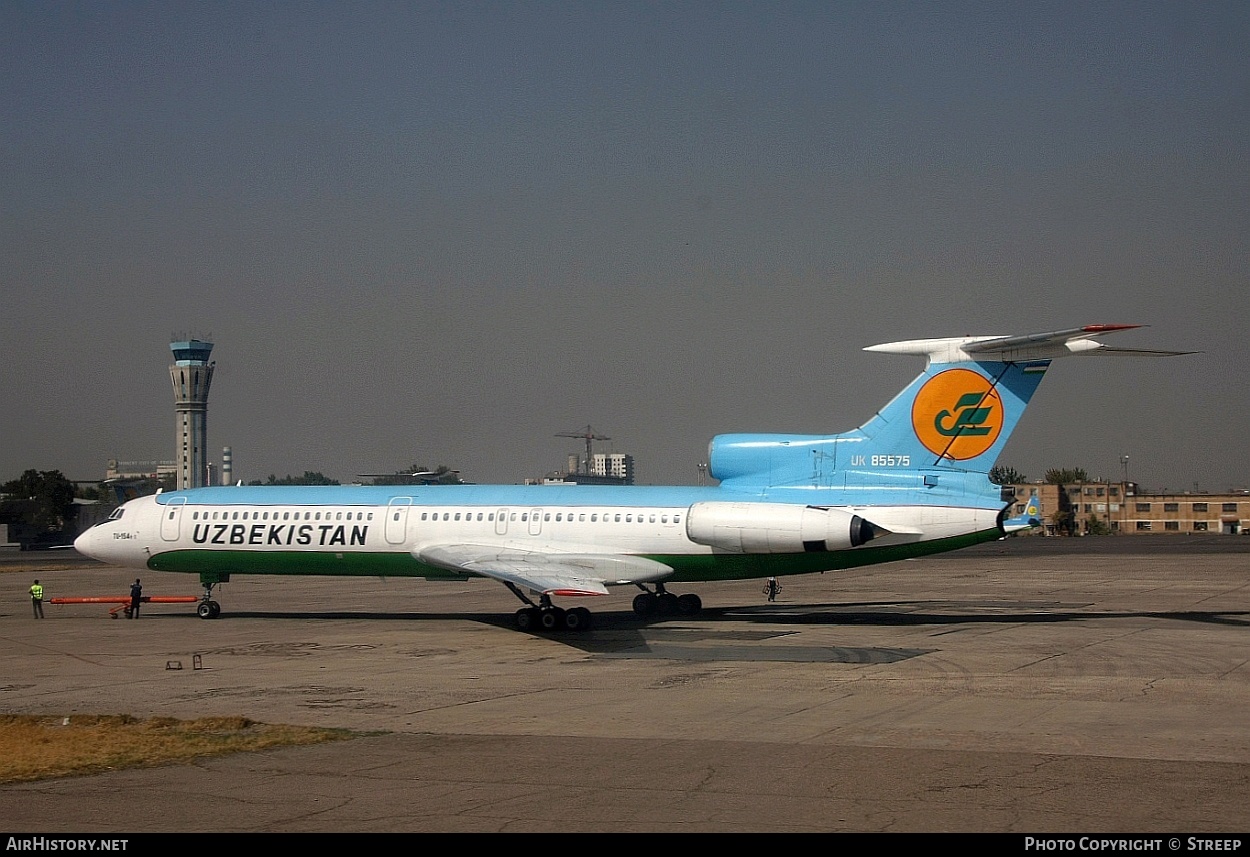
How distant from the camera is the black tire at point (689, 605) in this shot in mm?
33375

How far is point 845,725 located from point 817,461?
1449 cm

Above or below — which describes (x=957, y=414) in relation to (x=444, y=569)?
above

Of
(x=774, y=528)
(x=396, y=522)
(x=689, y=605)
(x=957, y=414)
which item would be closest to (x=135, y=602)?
(x=396, y=522)

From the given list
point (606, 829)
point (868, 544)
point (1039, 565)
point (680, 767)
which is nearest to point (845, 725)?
point (680, 767)

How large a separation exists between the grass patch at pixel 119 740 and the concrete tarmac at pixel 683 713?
0.53 meters

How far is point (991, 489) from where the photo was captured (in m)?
28.6

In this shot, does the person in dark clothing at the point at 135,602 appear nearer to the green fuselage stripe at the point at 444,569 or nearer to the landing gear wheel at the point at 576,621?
the green fuselage stripe at the point at 444,569

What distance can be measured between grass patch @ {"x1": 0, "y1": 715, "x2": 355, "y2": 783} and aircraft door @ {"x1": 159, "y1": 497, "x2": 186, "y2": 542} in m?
17.7

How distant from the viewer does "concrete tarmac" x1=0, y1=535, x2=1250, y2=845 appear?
1151 cm

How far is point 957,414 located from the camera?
28547 mm

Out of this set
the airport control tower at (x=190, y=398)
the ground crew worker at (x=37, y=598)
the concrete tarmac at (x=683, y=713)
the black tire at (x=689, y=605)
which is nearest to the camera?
the concrete tarmac at (x=683, y=713)

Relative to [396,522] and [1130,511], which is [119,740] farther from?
[1130,511]

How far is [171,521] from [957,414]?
21.8 metres

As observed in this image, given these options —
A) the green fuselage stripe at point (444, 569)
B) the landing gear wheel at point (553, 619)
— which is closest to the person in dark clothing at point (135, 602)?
the green fuselage stripe at point (444, 569)
